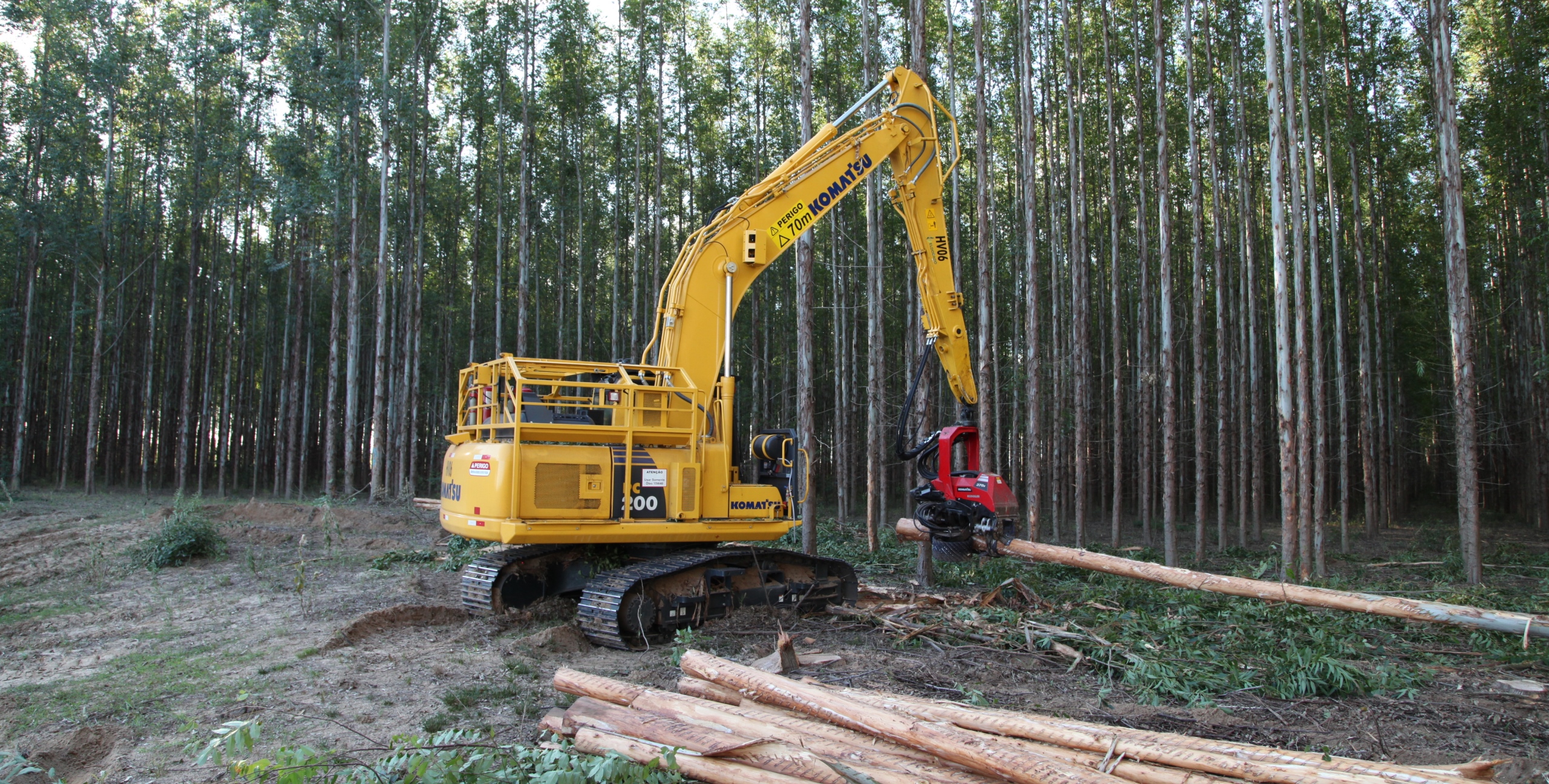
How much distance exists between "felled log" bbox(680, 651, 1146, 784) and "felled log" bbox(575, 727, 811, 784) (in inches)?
24.1

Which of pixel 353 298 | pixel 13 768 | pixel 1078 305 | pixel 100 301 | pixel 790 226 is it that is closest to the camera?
pixel 13 768

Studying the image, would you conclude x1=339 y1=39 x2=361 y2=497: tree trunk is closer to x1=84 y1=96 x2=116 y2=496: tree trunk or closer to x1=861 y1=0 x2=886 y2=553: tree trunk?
x1=84 y1=96 x2=116 y2=496: tree trunk

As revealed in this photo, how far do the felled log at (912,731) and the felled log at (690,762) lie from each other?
2.01 ft

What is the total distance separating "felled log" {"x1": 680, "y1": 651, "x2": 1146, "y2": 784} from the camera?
11.7ft

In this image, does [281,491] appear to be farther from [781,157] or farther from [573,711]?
[573,711]

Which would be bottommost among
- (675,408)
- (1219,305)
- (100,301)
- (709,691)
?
(709,691)

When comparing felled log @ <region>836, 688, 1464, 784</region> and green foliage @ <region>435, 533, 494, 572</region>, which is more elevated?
felled log @ <region>836, 688, 1464, 784</region>

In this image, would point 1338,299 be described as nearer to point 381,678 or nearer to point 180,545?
point 381,678

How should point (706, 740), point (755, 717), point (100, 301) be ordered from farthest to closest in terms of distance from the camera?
point (100, 301) < point (755, 717) < point (706, 740)

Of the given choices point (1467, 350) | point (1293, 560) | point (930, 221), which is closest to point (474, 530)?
point (930, 221)

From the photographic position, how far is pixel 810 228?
398 inches

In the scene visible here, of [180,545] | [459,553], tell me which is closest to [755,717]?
[459,553]

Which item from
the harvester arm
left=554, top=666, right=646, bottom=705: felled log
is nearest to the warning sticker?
the harvester arm

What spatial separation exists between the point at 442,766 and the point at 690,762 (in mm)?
1098
